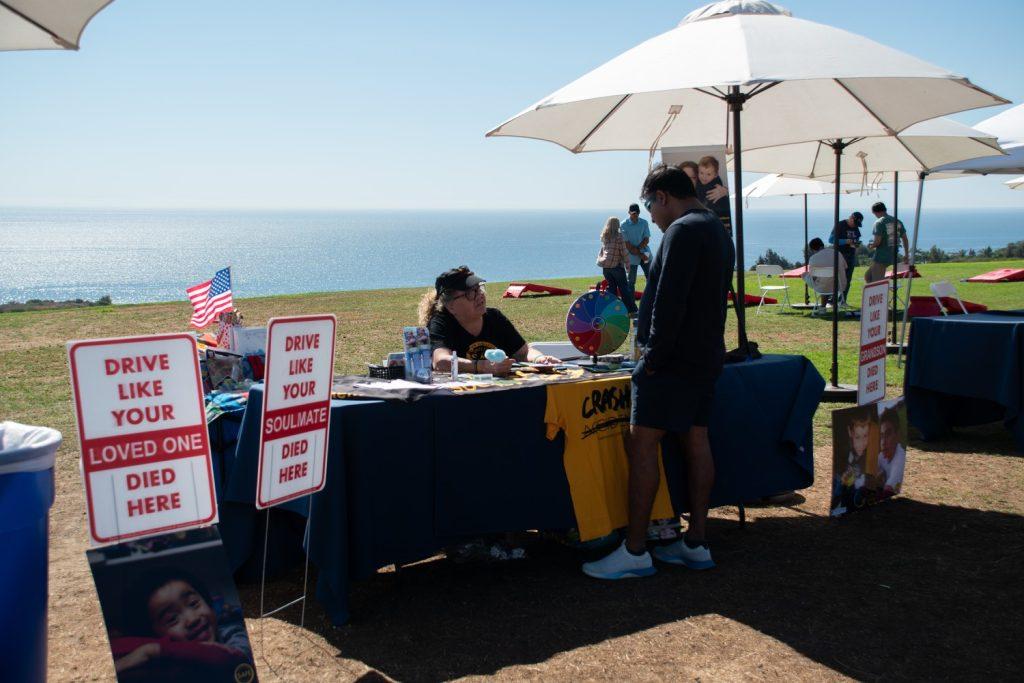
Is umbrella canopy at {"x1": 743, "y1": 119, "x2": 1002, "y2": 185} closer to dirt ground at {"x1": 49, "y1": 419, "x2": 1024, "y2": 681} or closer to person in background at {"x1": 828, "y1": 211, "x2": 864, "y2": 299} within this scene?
dirt ground at {"x1": 49, "y1": 419, "x2": 1024, "y2": 681}

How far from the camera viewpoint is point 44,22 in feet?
12.6

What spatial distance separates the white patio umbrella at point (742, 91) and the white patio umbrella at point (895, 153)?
4.20 ft

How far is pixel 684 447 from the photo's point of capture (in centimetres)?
440

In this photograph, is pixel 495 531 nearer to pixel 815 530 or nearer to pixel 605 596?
pixel 605 596

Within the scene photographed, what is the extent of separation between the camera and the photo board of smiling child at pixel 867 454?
5043 millimetres

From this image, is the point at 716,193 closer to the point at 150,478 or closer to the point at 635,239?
the point at 150,478

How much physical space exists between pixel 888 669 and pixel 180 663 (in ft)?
8.32

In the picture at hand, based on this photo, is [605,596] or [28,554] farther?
[605,596]

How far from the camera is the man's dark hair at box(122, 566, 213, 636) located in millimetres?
2713

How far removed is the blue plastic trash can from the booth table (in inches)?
42.7

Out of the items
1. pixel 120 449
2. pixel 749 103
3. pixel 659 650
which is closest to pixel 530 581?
pixel 659 650

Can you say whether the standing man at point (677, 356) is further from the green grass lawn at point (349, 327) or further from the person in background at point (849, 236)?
the person in background at point (849, 236)

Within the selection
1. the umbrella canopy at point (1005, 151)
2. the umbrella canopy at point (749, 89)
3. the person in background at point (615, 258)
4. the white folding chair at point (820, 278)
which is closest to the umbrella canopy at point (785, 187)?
the white folding chair at point (820, 278)

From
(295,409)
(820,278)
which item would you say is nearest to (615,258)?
(820,278)
